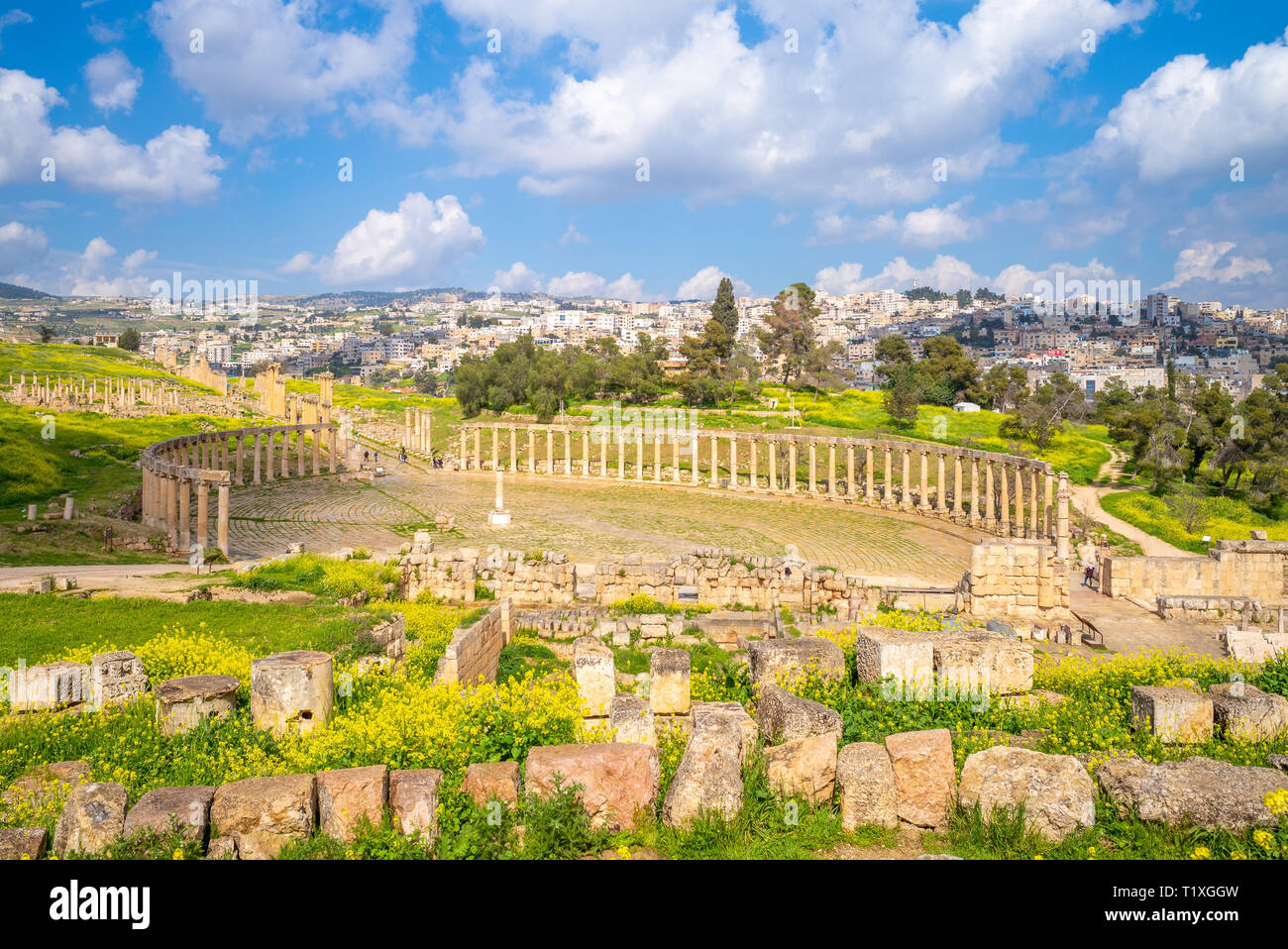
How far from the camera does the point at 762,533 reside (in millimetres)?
37781

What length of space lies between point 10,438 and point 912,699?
50.5m

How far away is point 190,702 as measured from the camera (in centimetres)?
1016

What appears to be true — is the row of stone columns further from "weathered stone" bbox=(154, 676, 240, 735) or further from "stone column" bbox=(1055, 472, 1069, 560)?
"weathered stone" bbox=(154, 676, 240, 735)

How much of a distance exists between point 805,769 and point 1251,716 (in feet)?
16.8

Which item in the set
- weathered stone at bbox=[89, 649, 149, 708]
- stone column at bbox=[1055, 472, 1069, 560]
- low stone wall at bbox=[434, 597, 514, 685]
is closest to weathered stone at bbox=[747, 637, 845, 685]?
low stone wall at bbox=[434, 597, 514, 685]

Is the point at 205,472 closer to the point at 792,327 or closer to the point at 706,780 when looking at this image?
the point at 706,780

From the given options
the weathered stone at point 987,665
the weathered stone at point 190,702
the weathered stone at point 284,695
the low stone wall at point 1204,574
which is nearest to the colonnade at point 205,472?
the weathered stone at point 190,702

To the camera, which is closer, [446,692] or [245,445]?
[446,692]

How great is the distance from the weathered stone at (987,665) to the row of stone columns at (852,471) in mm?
27955

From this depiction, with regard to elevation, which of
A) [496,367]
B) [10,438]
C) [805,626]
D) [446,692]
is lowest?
[805,626]
